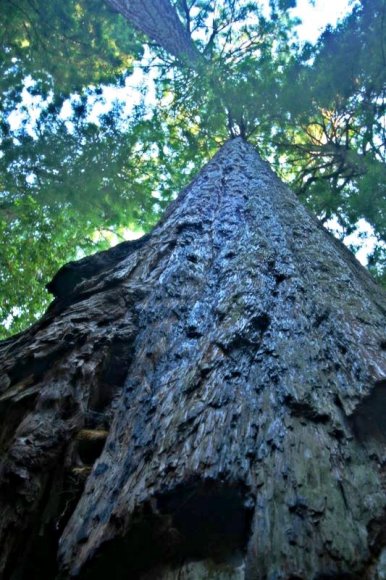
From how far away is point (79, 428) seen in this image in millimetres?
2113

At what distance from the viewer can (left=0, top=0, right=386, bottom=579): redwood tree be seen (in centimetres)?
134

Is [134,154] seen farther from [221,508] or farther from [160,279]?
[221,508]

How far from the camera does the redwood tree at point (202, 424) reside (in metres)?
1.34

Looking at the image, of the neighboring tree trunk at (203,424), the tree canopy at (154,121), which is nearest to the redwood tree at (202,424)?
the neighboring tree trunk at (203,424)

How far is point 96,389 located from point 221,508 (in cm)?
111

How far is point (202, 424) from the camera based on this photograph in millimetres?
1666

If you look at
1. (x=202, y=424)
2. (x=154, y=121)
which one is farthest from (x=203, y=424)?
(x=154, y=121)

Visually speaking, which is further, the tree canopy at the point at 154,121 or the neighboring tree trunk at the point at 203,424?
the tree canopy at the point at 154,121

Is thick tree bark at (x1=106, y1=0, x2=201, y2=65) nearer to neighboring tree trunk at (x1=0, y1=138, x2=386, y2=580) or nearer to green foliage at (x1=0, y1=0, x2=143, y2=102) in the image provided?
green foliage at (x1=0, y1=0, x2=143, y2=102)

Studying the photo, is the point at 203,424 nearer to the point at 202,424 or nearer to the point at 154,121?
the point at 202,424

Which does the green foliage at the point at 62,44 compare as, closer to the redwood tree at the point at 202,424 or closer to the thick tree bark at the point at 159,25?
the thick tree bark at the point at 159,25

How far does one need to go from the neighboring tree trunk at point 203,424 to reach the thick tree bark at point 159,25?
7.86 m

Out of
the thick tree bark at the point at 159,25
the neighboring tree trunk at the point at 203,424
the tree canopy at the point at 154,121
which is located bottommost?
the neighboring tree trunk at the point at 203,424

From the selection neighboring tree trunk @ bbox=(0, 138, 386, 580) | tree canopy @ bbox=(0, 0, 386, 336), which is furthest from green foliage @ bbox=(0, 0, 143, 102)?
neighboring tree trunk @ bbox=(0, 138, 386, 580)
